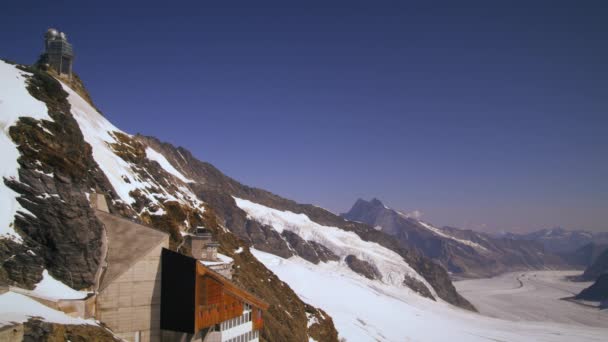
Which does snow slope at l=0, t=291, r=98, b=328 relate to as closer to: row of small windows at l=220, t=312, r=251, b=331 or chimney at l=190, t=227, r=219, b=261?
row of small windows at l=220, t=312, r=251, b=331

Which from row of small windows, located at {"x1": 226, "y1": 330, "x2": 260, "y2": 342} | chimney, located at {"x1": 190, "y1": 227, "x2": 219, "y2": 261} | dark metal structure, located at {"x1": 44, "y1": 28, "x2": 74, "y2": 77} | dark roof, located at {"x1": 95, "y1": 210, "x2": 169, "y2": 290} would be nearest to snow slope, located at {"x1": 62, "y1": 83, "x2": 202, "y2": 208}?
dark metal structure, located at {"x1": 44, "y1": 28, "x2": 74, "y2": 77}

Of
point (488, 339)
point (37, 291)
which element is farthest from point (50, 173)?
point (488, 339)

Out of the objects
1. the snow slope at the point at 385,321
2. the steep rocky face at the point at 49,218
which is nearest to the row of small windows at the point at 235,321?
the steep rocky face at the point at 49,218

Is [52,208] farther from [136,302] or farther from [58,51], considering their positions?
[58,51]

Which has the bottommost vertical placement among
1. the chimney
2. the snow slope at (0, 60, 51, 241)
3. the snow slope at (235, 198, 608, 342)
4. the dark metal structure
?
the snow slope at (235, 198, 608, 342)

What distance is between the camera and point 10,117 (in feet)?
86.8

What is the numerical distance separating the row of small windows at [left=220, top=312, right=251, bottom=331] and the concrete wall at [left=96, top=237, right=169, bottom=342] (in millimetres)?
4594

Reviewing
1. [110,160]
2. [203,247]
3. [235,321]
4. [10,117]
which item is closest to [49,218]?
[10,117]

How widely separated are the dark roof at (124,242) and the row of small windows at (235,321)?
696cm

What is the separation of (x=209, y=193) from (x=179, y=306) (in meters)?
174

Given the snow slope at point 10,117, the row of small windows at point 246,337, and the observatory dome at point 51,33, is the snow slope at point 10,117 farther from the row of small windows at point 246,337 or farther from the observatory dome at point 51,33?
the observatory dome at point 51,33

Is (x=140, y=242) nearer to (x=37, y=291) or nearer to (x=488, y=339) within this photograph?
(x=37, y=291)

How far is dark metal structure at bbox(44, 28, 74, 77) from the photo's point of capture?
205 feet

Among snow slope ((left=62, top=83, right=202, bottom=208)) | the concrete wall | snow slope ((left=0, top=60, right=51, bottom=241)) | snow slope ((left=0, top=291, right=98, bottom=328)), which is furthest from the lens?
snow slope ((left=62, top=83, right=202, bottom=208))
